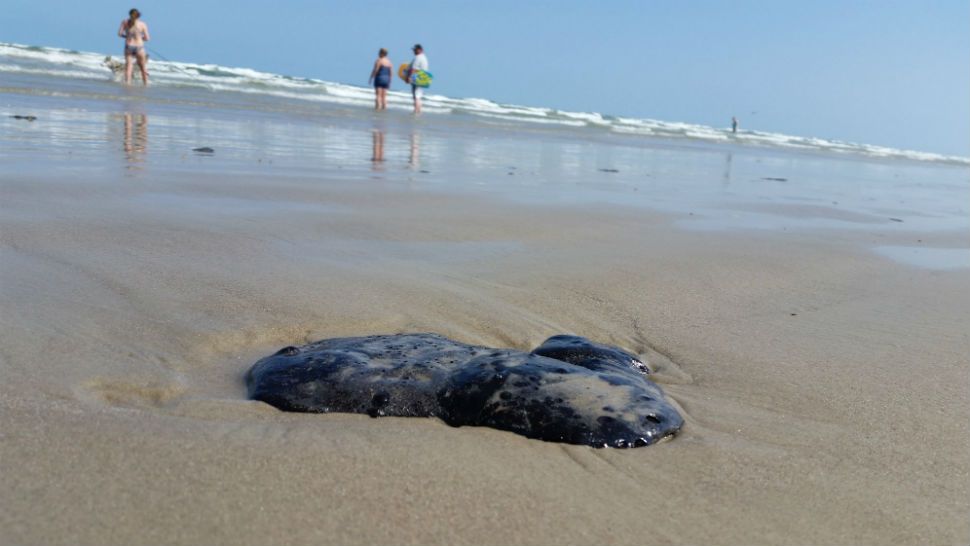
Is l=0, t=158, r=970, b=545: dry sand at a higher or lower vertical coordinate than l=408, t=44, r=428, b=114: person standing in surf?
lower

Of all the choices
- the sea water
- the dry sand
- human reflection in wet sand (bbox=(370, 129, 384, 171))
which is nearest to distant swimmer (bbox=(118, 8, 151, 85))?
the sea water

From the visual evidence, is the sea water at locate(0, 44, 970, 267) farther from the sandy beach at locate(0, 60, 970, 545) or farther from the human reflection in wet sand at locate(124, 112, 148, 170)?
the sandy beach at locate(0, 60, 970, 545)

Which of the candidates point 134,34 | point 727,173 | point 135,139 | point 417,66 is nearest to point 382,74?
point 417,66

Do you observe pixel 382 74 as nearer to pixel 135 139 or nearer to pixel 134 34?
pixel 134 34

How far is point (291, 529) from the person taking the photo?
5.17ft

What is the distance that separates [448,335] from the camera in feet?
10.1

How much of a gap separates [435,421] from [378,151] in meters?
7.56

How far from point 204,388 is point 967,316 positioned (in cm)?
324

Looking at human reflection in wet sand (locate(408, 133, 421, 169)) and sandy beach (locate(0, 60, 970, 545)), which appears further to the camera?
human reflection in wet sand (locate(408, 133, 421, 169))

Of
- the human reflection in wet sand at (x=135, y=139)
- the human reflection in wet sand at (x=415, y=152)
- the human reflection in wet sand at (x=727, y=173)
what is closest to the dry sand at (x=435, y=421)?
the human reflection in wet sand at (x=135, y=139)

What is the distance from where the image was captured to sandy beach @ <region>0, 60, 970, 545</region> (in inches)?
67.5

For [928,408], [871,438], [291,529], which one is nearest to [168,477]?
[291,529]

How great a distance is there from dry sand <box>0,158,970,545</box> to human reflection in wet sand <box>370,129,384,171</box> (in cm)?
267

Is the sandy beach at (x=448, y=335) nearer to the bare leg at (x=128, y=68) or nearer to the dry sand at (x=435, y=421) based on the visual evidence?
the dry sand at (x=435, y=421)
